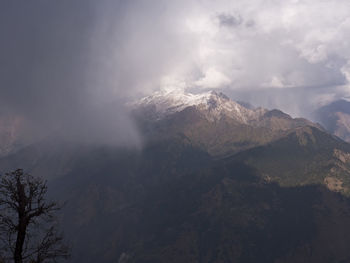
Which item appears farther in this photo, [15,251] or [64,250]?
[64,250]

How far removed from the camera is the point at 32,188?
30.5 m

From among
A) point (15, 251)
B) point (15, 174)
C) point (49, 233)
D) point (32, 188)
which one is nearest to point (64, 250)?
point (49, 233)

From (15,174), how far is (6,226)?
5187mm

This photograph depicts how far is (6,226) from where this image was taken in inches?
1199

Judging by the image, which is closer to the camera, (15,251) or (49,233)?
(15,251)

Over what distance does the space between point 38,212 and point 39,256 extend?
4416 millimetres

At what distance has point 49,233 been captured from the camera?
31422 mm

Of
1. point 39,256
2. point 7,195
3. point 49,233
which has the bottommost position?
point 39,256

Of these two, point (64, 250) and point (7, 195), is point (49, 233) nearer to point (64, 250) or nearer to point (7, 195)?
point (64, 250)

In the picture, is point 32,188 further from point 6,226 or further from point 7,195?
point 6,226

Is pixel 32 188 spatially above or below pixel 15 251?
above

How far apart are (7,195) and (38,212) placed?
3494mm

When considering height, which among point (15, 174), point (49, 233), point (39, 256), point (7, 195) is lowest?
point (39, 256)

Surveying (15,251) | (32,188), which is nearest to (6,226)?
(15,251)
